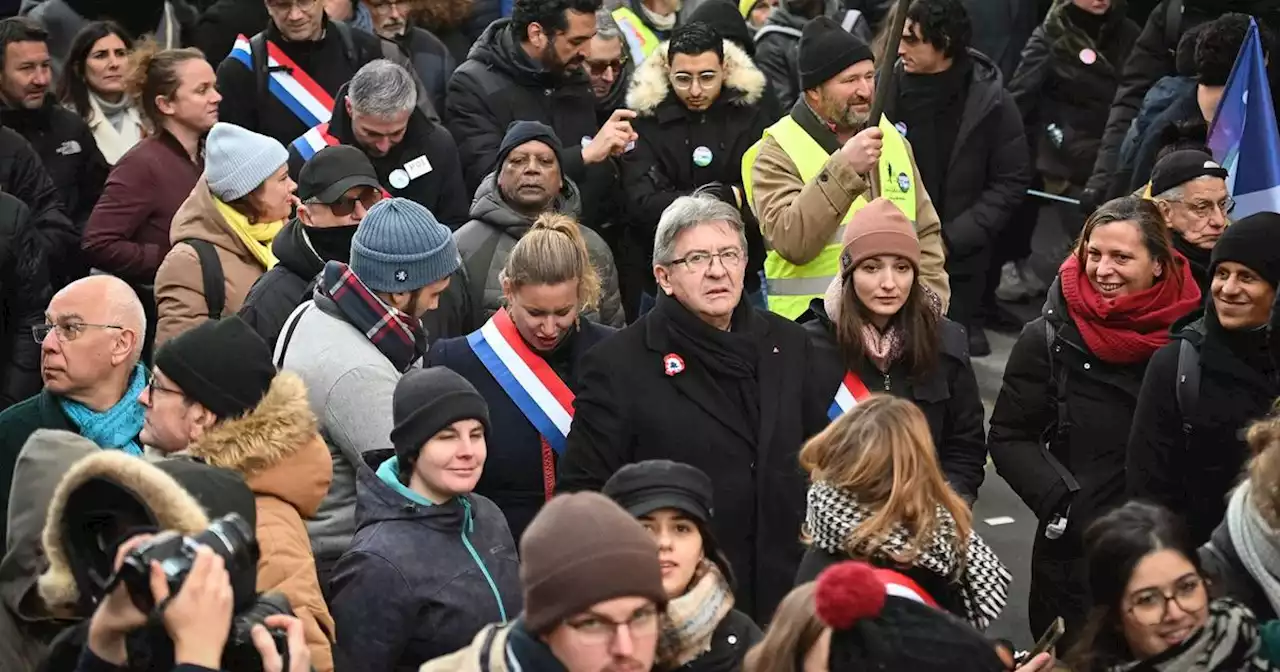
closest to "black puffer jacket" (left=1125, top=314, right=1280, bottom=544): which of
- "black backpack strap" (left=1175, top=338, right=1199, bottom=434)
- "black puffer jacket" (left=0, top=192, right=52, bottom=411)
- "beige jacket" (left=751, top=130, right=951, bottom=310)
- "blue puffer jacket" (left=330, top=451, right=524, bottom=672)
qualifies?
"black backpack strap" (left=1175, top=338, right=1199, bottom=434)

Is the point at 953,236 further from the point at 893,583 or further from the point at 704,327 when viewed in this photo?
the point at 893,583

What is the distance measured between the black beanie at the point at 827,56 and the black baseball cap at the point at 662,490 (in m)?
2.78

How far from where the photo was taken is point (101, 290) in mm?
5082

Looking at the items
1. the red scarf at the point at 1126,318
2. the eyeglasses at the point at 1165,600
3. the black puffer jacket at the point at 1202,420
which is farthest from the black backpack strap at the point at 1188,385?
the eyeglasses at the point at 1165,600

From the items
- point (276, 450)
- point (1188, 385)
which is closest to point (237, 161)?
point (276, 450)

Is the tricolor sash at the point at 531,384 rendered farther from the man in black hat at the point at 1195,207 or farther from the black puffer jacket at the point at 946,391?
the man in black hat at the point at 1195,207

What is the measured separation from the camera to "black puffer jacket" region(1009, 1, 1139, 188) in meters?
9.87

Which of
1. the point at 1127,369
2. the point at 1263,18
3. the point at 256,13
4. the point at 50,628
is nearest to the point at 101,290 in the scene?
the point at 50,628

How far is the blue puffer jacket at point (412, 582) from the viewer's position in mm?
4215

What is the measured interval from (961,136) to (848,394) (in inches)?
133

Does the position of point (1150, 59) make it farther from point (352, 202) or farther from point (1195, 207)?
point (352, 202)

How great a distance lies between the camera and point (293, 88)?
8195 millimetres

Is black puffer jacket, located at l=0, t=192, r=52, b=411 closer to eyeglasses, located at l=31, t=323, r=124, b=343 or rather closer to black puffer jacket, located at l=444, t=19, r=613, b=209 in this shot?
eyeglasses, located at l=31, t=323, r=124, b=343

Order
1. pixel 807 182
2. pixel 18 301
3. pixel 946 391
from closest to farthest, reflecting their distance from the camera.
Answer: pixel 946 391
pixel 807 182
pixel 18 301
